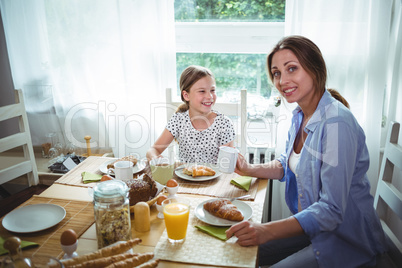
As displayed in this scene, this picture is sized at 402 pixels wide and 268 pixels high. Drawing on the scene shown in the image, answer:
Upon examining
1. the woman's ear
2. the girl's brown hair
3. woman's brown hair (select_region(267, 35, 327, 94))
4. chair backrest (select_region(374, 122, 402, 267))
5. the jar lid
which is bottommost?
chair backrest (select_region(374, 122, 402, 267))

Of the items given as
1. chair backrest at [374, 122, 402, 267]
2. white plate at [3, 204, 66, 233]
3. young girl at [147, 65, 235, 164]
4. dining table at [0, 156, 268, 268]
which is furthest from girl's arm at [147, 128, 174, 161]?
chair backrest at [374, 122, 402, 267]

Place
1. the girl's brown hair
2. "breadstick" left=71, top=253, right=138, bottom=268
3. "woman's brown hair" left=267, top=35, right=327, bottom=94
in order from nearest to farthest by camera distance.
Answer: "breadstick" left=71, top=253, right=138, bottom=268, "woman's brown hair" left=267, top=35, right=327, bottom=94, the girl's brown hair

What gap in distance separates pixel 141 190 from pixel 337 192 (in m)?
0.64

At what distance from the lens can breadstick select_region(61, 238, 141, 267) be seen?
0.91 metres

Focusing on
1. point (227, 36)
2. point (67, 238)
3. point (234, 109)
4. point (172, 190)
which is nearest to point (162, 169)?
point (172, 190)

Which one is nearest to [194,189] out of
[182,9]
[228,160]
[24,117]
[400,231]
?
[228,160]

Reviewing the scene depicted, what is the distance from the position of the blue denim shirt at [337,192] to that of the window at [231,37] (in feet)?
3.34

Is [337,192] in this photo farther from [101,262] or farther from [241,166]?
[101,262]

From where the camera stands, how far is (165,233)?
45.1 inches

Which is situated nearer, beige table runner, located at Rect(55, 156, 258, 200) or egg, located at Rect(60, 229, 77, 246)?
egg, located at Rect(60, 229, 77, 246)

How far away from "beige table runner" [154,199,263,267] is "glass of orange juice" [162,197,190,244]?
0.08ft

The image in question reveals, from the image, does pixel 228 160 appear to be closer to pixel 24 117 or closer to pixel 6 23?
pixel 24 117

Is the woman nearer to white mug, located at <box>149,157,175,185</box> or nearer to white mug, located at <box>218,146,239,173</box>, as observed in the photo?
white mug, located at <box>218,146,239,173</box>

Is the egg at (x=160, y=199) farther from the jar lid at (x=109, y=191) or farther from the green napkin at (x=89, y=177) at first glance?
the green napkin at (x=89, y=177)
